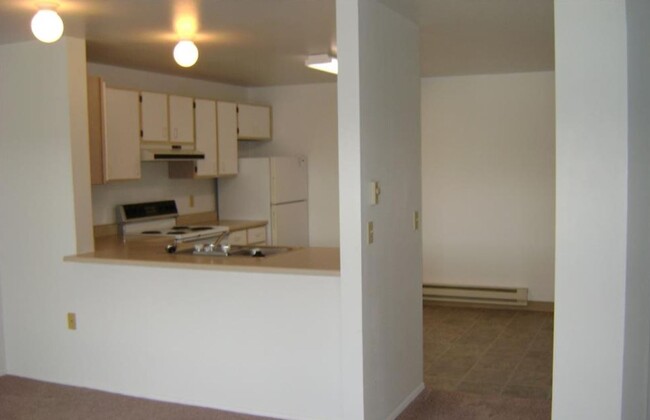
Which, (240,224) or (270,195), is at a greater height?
(270,195)

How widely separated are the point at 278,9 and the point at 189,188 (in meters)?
3.35

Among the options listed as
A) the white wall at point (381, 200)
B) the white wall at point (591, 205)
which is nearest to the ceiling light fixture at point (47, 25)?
the white wall at point (381, 200)

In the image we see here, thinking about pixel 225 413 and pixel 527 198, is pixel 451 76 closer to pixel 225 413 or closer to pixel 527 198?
pixel 527 198

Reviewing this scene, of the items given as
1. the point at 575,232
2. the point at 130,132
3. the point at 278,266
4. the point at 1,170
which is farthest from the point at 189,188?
the point at 575,232

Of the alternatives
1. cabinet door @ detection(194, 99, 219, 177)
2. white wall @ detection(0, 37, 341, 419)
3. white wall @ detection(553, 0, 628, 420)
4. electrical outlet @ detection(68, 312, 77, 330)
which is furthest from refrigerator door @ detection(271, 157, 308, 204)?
white wall @ detection(553, 0, 628, 420)

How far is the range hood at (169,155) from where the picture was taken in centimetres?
572

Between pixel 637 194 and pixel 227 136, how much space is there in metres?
4.71

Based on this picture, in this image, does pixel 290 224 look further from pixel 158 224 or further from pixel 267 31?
pixel 267 31

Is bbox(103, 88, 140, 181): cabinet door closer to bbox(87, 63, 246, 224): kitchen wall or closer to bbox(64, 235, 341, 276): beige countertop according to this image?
bbox(87, 63, 246, 224): kitchen wall

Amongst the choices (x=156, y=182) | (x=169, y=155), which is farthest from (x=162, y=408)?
(x=156, y=182)

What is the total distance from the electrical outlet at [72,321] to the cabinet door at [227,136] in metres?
2.35

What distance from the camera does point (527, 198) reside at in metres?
6.82

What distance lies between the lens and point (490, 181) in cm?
695

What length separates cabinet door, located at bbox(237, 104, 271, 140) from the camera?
706 centimetres
